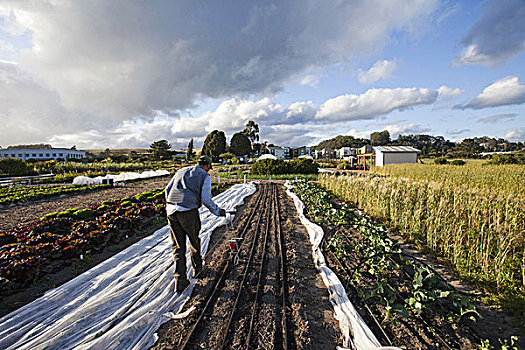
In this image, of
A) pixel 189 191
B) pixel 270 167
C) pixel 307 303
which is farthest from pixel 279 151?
pixel 307 303

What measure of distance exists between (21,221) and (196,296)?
7668mm

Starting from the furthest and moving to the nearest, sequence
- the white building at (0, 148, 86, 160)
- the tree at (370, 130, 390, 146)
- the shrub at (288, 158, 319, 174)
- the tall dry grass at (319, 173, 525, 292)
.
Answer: the tree at (370, 130, 390, 146) < the white building at (0, 148, 86, 160) < the shrub at (288, 158, 319, 174) < the tall dry grass at (319, 173, 525, 292)

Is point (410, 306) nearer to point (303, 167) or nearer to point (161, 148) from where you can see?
point (303, 167)

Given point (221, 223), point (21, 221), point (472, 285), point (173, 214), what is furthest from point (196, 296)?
point (21, 221)

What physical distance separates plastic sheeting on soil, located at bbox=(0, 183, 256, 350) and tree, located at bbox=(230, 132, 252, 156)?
157 ft

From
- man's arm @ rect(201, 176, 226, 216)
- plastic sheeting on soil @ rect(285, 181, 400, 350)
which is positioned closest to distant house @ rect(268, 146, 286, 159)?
plastic sheeting on soil @ rect(285, 181, 400, 350)

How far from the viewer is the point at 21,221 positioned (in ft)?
22.8

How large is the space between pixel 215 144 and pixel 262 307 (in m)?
47.7

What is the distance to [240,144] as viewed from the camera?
168ft

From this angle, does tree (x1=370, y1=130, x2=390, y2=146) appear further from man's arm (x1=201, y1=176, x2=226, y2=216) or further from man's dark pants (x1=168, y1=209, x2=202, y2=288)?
man's dark pants (x1=168, y1=209, x2=202, y2=288)

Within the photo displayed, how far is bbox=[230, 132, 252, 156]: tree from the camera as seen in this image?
51.2 metres

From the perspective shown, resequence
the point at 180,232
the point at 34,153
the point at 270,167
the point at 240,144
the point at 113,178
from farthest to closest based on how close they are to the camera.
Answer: the point at 240,144
the point at 34,153
the point at 270,167
the point at 113,178
the point at 180,232

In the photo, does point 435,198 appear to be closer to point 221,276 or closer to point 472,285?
point 472,285

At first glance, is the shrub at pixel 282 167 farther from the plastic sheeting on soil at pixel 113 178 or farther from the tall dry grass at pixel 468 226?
the tall dry grass at pixel 468 226
